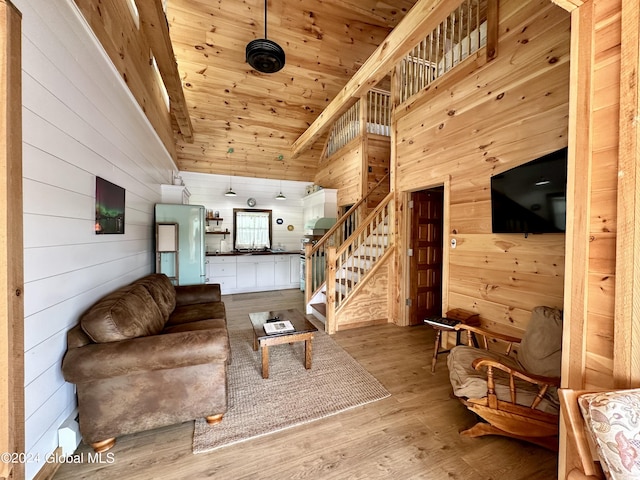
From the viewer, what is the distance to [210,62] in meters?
4.54

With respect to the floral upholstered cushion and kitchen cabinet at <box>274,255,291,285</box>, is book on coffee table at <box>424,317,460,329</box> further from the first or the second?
kitchen cabinet at <box>274,255,291,285</box>

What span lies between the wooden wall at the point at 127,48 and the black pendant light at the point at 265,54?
1.30 meters

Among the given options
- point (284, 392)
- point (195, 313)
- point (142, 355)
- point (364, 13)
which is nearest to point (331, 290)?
point (284, 392)

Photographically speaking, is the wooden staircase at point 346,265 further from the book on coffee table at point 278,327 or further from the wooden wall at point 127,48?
the wooden wall at point 127,48

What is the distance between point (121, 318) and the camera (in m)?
1.77

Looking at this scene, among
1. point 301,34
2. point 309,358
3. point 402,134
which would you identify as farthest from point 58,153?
point 301,34

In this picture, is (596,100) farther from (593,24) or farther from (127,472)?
(127,472)

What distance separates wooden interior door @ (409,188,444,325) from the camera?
395 cm

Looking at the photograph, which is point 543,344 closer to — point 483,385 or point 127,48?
point 483,385

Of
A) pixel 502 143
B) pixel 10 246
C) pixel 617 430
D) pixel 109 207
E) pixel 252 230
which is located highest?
pixel 502 143

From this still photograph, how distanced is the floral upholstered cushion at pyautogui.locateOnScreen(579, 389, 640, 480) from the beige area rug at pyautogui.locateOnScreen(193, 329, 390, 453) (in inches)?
61.0

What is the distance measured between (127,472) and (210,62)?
5569 millimetres

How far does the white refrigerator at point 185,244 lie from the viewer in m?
3.94

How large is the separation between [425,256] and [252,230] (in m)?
4.52
